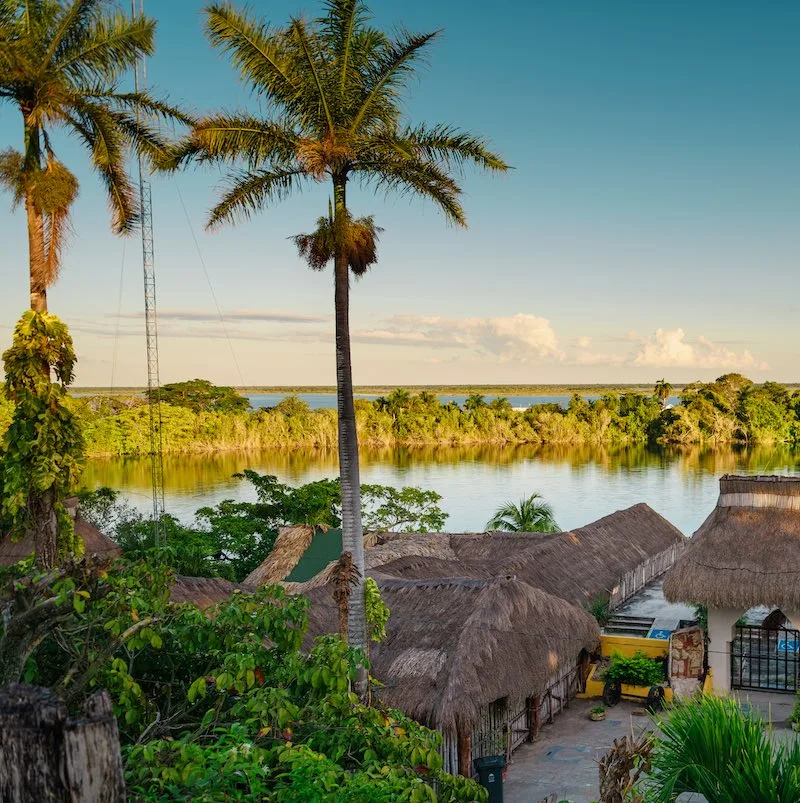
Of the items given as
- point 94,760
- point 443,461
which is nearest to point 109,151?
point 94,760

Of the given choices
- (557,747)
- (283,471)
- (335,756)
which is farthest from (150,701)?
(283,471)

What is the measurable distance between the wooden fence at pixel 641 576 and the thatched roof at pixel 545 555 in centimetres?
19

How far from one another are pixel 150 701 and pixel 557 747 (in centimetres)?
1057

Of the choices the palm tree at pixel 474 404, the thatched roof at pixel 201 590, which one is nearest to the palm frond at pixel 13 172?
the thatched roof at pixel 201 590

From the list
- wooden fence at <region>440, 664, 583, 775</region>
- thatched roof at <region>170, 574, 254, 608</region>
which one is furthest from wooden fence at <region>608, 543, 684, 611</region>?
thatched roof at <region>170, 574, 254, 608</region>

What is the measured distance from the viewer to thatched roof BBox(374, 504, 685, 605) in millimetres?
20016

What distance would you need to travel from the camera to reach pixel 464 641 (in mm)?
14766

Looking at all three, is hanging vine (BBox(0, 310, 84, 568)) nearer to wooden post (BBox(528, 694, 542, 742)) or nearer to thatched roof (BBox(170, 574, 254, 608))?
thatched roof (BBox(170, 574, 254, 608))

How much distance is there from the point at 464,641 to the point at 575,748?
2.65m

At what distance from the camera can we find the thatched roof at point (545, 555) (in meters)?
20.0

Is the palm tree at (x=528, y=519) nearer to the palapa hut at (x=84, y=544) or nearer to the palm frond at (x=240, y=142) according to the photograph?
the palapa hut at (x=84, y=544)

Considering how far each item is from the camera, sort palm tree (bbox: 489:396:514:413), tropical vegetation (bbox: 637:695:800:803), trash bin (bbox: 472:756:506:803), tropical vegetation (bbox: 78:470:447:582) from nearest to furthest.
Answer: tropical vegetation (bbox: 637:695:800:803) < trash bin (bbox: 472:756:506:803) < tropical vegetation (bbox: 78:470:447:582) < palm tree (bbox: 489:396:514:413)

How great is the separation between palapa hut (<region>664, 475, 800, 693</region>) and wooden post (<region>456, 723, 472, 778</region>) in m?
4.62

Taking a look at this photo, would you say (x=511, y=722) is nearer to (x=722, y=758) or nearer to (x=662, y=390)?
(x=722, y=758)
